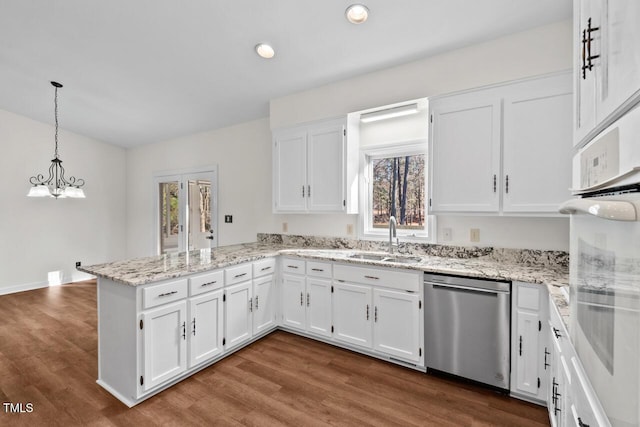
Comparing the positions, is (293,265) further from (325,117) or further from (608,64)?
(608,64)

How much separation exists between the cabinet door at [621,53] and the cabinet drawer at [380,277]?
183cm

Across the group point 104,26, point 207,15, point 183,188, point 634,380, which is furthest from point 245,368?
point 183,188

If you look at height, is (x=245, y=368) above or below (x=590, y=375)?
below

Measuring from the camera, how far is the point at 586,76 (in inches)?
40.1

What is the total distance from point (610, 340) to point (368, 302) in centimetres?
205

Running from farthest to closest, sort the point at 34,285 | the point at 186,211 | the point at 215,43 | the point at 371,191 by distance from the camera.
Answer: the point at 186,211 → the point at 34,285 → the point at 371,191 → the point at 215,43

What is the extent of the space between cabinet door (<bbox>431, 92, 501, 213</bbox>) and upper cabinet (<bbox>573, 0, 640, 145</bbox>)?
1249 mm

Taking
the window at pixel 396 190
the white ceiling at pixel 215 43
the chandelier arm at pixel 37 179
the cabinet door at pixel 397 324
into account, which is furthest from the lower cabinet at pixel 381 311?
the chandelier arm at pixel 37 179

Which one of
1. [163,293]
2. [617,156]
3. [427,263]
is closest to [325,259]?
[427,263]

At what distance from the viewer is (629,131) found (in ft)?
2.06

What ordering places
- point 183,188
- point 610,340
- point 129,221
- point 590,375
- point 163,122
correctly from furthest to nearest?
point 129,221 → point 183,188 → point 163,122 → point 590,375 → point 610,340

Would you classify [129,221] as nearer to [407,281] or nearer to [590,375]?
[407,281]

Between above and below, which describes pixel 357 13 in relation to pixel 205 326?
above

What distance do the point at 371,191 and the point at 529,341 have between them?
203 cm
